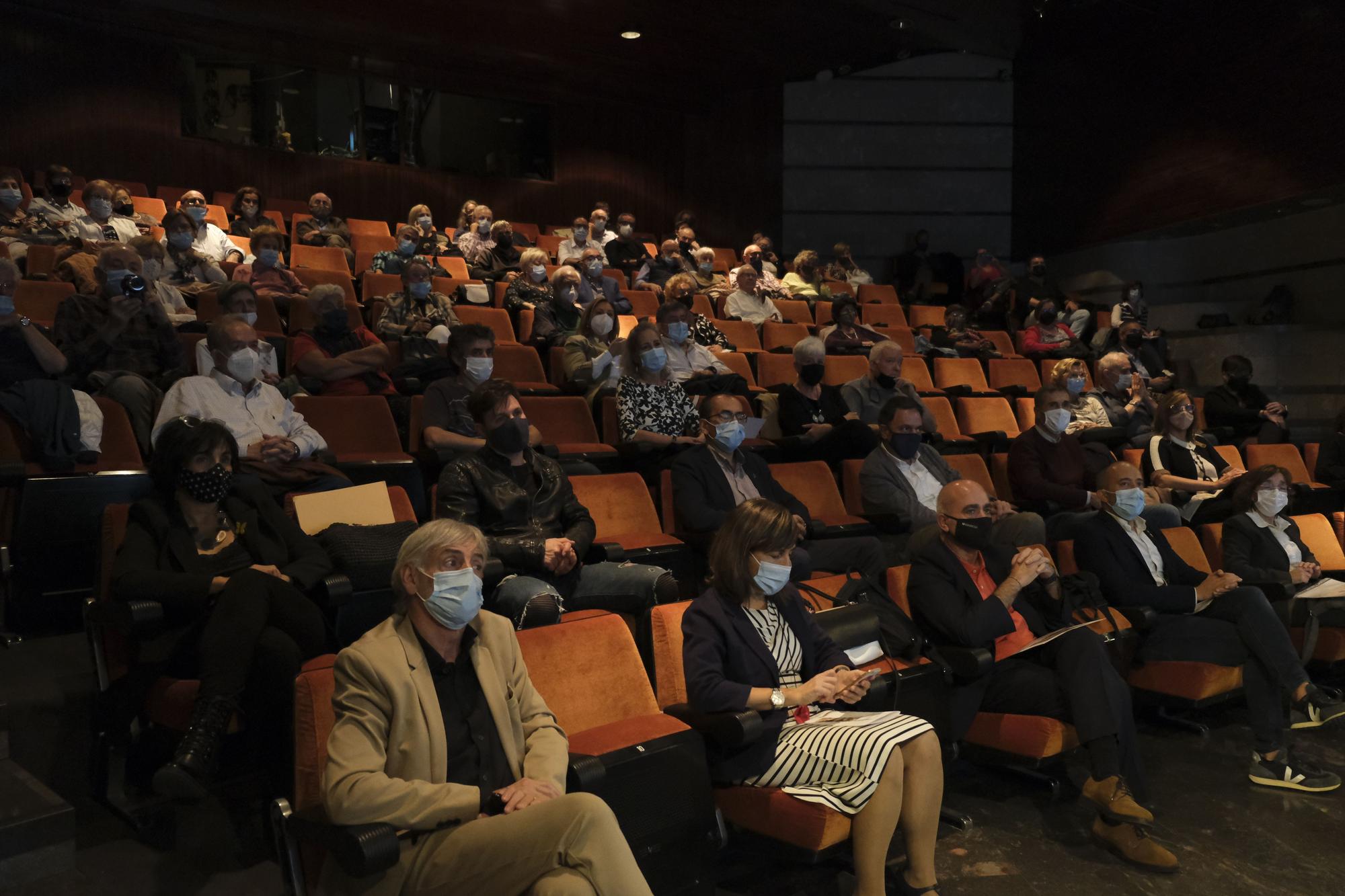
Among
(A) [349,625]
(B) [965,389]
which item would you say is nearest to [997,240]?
(B) [965,389]

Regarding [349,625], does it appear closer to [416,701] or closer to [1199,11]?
[416,701]

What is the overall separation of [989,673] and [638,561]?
104 cm

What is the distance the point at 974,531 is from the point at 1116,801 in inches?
30.1

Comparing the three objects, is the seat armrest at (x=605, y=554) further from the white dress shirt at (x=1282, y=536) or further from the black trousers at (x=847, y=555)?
the white dress shirt at (x=1282, y=536)

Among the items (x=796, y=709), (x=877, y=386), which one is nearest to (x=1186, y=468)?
(x=877, y=386)

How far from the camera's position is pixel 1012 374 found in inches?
253

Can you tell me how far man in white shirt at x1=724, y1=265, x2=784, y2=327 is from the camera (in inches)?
267

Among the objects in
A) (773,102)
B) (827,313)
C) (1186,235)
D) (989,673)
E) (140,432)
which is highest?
(773,102)

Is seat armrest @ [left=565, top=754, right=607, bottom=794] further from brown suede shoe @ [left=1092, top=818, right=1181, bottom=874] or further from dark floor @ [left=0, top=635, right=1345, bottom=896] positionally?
brown suede shoe @ [left=1092, top=818, right=1181, bottom=874]

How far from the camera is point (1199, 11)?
25.8 feet

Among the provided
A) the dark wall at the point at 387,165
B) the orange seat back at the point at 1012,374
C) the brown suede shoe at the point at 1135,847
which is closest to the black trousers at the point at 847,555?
the brown suede shoe at the point at 1135,847

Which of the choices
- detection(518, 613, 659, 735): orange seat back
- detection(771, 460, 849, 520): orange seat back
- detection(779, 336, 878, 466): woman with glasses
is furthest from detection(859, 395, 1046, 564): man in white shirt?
detection(518, 613, 659, 735): orange seat back

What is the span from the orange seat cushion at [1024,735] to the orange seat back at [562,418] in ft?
6.23

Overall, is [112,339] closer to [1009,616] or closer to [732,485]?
[732,485]
